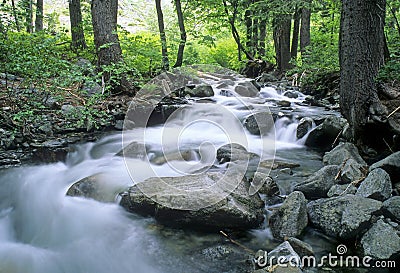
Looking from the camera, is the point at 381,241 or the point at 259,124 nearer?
the point at 381,241

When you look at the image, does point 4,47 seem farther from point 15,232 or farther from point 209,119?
point 209,119

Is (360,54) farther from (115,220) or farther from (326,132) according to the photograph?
(115,220)

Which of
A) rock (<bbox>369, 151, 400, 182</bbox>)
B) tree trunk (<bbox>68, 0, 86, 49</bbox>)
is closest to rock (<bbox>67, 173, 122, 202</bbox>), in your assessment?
rock (<bbox>369, 151, 400, 182</bbox>)

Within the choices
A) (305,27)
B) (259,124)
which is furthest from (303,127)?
(305,27)

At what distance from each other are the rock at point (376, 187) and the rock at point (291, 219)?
0.68 m

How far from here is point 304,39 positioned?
508 inches

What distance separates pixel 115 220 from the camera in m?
3.69

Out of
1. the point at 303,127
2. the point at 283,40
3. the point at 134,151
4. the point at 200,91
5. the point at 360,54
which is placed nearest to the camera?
the point at 360,54

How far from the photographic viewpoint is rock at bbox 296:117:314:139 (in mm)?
6532

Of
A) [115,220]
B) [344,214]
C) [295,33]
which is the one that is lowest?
[115,220]

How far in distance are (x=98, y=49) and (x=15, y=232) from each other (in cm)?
497

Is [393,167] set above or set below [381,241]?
above

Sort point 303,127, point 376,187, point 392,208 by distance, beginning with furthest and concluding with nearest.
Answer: point 303,127
point 376,187
point 392,208

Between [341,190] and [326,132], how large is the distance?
8.30ft
